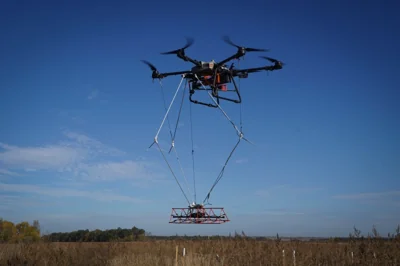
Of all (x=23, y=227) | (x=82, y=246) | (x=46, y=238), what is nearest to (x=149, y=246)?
(x=82, y=246)

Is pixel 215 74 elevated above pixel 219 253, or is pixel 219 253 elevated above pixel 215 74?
pixel 215 74

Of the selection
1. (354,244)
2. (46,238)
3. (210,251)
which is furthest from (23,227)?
(354,244)

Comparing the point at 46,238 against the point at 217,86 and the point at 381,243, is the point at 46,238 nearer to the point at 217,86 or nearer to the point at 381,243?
the point at 217,86

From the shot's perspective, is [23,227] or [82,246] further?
[23,227]

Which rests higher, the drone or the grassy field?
the drone

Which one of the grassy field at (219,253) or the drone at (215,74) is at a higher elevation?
the drone at (215,74)

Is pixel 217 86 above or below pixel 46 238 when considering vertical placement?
above

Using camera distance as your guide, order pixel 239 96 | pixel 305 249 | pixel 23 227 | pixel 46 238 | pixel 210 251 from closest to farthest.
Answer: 1. pixel 305 249
2. pixel 210 251
3. pixel 239 96
4. pixel 46 238
5. pixel 23 227

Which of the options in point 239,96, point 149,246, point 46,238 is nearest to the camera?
point 239,96
